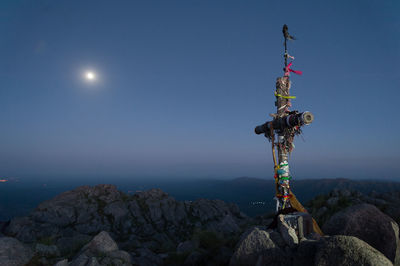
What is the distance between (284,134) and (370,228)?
3632 millimetres

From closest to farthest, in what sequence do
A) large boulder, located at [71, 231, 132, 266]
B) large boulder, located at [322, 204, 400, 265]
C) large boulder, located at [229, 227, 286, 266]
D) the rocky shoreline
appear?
1. the rocky shoreline
2. large boulder, located at [322, 204, 400, 265]
3. large boulder, located at [229, 227, 286, 266]
4. large boulder, located at [71, 231, 132, 266]

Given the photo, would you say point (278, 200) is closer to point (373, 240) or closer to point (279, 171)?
point (279, 171)

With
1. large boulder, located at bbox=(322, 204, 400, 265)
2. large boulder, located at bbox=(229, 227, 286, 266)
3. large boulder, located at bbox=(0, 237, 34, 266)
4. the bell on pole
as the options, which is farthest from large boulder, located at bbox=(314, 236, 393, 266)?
large boulder, located at bbox=(0, 237, 34, 266)

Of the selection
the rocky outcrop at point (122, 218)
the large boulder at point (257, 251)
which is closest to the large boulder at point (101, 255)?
the large boulder at point (257, 251)

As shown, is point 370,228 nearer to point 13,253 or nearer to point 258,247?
point 258,247

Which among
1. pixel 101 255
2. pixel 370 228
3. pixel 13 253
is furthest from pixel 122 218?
pixel 370 228

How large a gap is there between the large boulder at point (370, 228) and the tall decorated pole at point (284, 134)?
1135mm

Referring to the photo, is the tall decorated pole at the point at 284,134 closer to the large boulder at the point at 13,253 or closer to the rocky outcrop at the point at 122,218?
the large boulder at the point at 13,253

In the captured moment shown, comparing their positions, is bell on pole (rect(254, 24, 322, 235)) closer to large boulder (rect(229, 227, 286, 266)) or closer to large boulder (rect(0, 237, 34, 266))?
large boulder (rect(229, 227, 286, 266))

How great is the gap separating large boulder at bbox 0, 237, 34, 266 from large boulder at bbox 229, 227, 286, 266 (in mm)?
7777

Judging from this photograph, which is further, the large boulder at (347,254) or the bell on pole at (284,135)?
the bell on pole at (284,135)

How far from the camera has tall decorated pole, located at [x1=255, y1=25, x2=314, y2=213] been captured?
707 centimetres

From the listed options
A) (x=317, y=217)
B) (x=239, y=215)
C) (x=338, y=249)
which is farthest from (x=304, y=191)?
(x=338, y=249)

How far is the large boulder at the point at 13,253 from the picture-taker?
6914 mm
